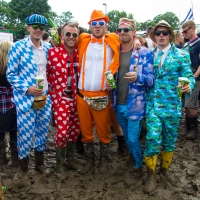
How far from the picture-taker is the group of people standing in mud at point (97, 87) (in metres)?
3.07

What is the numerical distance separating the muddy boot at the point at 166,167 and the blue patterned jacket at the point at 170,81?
611mm

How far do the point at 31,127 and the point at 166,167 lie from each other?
1903mm

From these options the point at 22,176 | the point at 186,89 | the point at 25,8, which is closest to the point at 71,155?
the point at 22,176

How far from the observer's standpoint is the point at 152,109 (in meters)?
3.13

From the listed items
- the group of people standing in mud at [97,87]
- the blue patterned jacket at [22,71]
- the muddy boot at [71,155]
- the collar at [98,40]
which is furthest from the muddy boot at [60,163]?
the collar at [98,40]

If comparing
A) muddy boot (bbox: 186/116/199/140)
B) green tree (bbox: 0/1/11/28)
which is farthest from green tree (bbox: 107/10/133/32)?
muddy boot (bbox: 186/116/199/140)

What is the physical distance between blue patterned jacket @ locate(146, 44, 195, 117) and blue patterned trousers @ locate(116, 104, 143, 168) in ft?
1.17

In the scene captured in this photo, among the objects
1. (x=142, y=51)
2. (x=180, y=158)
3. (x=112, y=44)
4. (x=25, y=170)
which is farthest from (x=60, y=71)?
(x=180, y=158)

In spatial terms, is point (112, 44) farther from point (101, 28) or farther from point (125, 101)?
point (125, 101)

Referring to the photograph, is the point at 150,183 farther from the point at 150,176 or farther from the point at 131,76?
the point at 131,76

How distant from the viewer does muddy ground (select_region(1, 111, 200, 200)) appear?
3043mm

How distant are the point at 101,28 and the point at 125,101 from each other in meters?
1.03

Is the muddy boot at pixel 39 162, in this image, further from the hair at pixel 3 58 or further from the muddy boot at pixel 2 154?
the hair at pixel 3 58

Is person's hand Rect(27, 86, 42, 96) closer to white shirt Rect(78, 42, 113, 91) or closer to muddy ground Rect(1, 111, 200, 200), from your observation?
white shirt Rect(78, 42, 113, 91)
